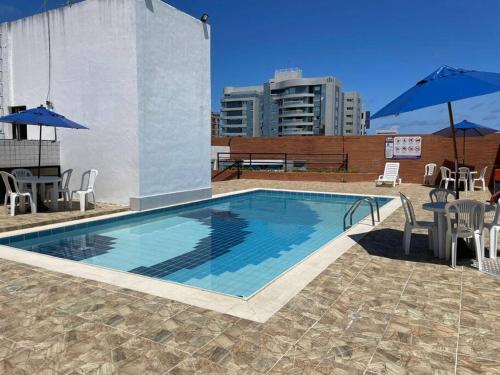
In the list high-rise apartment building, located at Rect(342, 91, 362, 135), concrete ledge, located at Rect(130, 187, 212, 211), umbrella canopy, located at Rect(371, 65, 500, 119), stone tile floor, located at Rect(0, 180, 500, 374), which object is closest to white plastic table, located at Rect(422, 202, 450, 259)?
stone tile floor, located at Rect(0, 180, 500, 374)

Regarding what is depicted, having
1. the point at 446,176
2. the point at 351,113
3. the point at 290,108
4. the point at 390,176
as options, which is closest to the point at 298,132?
the point at 290,108

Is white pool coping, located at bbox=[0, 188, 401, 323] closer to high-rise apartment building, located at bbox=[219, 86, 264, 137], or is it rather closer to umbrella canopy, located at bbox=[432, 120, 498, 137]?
umbrella canopy, located at bbox=[432, 120, 498, 137]

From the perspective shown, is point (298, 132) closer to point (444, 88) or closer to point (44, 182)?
point (44, 182)

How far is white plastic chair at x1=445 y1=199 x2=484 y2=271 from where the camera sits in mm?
4762

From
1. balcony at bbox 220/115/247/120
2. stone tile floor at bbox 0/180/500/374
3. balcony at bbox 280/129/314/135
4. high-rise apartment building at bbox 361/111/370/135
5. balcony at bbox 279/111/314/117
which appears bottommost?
stone tile floor at bbox 0/180/500/374

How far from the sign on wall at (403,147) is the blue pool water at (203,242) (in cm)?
780

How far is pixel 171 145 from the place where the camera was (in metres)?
10.7

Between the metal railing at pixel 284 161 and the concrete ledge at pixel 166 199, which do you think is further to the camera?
the metal railing at pixel 284 161

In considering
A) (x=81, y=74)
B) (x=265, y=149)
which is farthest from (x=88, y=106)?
(x=265, y=149)

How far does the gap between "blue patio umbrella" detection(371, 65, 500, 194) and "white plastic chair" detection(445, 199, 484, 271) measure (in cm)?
131

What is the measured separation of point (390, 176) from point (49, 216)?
1336 centimetres

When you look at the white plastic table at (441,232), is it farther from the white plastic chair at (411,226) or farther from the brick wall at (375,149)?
the brick wall at (375,149)

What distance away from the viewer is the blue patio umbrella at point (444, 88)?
446 centimetres

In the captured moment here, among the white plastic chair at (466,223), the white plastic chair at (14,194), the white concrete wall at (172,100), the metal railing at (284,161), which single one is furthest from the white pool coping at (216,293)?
the metal railing at (284,161)
